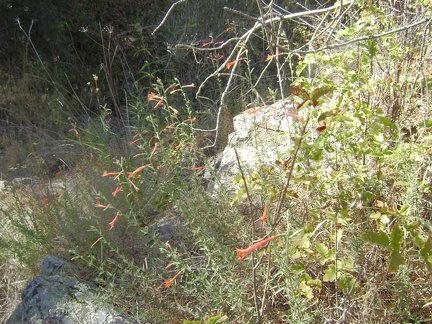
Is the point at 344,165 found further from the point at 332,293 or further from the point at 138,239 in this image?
the point at 138,239

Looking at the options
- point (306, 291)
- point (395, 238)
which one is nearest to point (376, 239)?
point (395, 238)

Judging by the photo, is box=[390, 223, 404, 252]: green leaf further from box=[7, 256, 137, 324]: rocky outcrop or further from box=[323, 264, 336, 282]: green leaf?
box=[7, 256, 137, 324]: rocky outcrop

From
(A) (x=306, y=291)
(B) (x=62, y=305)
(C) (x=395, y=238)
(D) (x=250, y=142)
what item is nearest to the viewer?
(C) (x=395, y=238)

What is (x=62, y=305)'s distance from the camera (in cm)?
257

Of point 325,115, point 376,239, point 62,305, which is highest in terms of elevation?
point 325,115

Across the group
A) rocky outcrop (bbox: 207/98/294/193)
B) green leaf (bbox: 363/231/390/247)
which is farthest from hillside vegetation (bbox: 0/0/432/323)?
rocky outcrop (bbox: 207/98/294/193)

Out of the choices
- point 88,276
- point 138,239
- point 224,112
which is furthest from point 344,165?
point 224,112

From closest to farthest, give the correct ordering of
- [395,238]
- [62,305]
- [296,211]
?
[395,238]
[296,211]
[62,305]

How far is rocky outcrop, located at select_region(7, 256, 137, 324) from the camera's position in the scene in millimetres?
2439

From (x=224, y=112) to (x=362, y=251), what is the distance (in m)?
2.53

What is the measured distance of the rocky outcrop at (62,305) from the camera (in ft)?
8.00

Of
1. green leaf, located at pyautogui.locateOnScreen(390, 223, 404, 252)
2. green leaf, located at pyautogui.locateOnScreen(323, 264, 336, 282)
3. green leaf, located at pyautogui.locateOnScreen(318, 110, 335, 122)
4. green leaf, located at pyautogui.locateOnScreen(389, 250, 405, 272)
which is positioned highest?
green leaf, located at pyautogui.locateOnScreen(318, 110, 335, 122)

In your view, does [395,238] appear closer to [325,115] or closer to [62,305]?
[325,115]

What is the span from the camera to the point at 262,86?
5223mm
